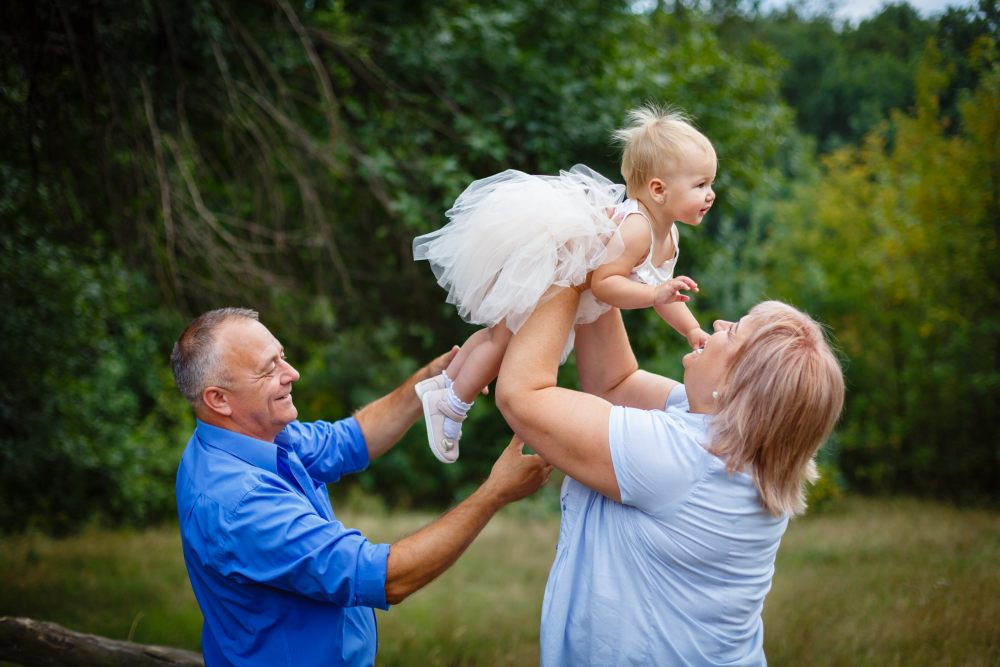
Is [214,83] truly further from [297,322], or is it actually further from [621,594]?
[621,594]

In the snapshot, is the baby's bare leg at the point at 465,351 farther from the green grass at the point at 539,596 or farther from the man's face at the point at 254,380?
the green grass at the point at 539,596

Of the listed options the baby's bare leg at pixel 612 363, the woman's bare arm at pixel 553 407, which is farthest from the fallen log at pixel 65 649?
the baby's bare leg at pixel 612 363

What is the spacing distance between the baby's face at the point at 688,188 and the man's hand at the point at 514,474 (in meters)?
0.95

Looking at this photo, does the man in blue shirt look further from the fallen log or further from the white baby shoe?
the fallen log

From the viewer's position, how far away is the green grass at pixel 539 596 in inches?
141

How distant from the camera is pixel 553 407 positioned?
173cm

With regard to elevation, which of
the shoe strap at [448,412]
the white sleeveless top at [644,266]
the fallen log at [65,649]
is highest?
the white sleeveless top at [644,266]

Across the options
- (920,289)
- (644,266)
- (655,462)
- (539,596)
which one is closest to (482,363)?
(644,266)

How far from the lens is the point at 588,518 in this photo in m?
1.83

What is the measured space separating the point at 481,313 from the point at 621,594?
35.3 inches

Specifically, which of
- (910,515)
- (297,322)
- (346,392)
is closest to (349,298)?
(297,322)

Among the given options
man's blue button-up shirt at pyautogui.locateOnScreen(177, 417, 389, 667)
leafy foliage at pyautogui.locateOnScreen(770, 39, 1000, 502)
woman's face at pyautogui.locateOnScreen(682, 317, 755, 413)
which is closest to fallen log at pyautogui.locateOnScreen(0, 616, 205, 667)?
man's blue button-up shirt at pyautogui.locateOnScreen(177, 417, 389, 667)

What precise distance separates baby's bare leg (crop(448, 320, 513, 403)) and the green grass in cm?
244

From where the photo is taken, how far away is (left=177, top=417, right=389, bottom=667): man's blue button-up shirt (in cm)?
170
